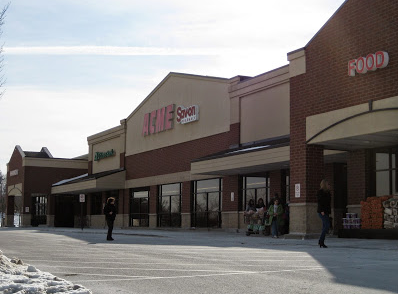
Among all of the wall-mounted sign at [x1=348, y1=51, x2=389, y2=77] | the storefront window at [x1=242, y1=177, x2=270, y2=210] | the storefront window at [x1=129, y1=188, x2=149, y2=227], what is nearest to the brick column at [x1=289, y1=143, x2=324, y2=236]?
the wall-mounted sign at [x1=348, y1=51, x2=389, y2=77]

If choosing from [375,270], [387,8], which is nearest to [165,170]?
[387,8]

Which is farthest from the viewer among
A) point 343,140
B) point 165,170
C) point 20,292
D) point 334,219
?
point 165,170

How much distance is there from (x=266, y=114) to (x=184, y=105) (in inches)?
368

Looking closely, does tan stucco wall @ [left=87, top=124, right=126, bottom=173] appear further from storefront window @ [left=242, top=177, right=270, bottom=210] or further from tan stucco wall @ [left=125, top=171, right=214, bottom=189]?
storefront window @ [left=242, top=177, right=270, bottom=210]

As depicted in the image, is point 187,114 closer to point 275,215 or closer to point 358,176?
point 275,215

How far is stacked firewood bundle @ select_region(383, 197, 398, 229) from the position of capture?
21.2m

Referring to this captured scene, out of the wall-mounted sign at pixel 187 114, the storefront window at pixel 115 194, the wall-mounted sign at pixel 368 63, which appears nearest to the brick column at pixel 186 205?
the wall-mounted sign at pixel 187 114

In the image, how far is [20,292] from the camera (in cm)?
702

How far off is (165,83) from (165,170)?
609 cm

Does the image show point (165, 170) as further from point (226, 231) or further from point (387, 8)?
point (387, 8)

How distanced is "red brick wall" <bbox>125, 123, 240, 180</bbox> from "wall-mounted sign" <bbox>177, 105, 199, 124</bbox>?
4.70ft

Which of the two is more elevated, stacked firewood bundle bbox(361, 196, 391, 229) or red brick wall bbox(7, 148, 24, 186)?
red brick wall bbox(7, 148, 24, 186)

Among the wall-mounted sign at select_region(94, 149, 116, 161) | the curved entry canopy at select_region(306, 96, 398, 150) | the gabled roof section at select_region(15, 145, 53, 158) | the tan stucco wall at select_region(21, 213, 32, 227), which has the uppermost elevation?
the gabled roof section at select_region(15, 145, 53, 158)

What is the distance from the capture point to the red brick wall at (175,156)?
1324 inches
